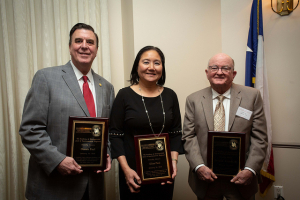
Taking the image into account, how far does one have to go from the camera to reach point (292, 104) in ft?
10.1

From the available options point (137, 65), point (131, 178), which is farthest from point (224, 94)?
point (131, 178)

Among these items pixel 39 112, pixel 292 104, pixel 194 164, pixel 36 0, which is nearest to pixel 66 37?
pixel 36 0

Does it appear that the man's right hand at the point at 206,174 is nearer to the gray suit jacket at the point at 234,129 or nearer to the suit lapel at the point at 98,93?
the gray suit jacket at the point at 234,129

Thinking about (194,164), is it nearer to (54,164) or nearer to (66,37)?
(54,164)

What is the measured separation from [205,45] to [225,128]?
1.97 metres

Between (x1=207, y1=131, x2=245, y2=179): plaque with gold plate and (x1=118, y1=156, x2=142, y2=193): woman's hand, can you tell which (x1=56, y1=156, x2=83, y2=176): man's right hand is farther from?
(x1=207, y1=131, x2=245, y2=179): plaque with gold plate

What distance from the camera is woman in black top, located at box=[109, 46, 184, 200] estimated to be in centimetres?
188

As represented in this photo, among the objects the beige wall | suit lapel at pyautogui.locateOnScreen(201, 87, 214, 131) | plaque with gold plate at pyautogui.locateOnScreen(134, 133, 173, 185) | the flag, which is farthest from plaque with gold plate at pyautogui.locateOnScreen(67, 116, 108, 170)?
the flag

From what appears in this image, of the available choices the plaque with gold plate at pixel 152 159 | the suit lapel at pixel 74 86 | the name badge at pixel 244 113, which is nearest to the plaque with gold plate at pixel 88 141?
the suit lapel at pixel 74 86

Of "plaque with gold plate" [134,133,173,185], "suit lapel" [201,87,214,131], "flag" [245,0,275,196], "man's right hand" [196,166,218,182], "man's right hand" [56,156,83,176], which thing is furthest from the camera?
"flag" [245,0,275,196]

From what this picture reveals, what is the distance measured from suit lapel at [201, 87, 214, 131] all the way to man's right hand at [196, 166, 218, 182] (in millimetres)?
360

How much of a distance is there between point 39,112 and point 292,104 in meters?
3.30

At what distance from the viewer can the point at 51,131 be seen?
5.47ft

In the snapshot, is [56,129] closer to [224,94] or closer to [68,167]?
[68,167]
